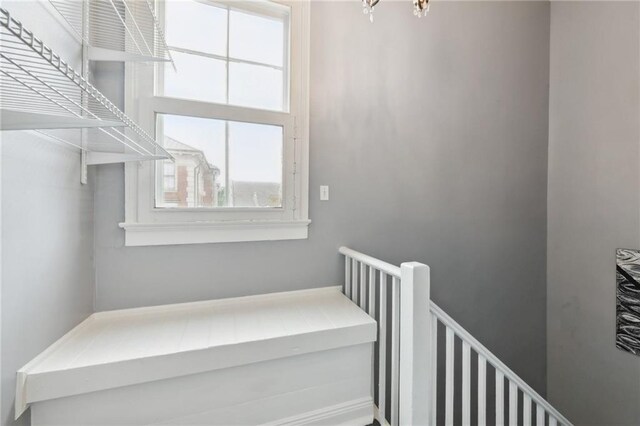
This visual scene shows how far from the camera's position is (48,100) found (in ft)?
2.28

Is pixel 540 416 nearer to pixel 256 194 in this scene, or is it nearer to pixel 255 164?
pixel 256 194

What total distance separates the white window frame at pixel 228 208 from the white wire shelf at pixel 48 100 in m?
0.20

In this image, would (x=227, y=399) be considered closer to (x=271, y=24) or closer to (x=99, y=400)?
(x=99, y=400)

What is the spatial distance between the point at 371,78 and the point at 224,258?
1.40 meters

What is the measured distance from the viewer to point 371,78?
1855mm

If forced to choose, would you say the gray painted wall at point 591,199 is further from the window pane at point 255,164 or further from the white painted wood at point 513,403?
the window pane at point 255,164

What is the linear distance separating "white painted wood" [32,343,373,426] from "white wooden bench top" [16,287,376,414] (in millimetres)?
45

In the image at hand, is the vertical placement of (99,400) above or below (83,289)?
below

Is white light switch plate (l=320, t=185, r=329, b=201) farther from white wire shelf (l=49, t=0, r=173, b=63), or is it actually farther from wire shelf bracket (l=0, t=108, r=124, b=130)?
wire shelf bracket (l=0, t=108, r=124, b=130)

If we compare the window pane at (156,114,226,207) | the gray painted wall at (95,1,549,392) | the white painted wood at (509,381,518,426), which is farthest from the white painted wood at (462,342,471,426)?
the window pane at (156,114,226,207)

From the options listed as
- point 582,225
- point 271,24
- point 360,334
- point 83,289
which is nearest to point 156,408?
point 83,289

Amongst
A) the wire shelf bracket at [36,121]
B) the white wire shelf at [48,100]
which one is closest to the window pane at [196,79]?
the white wire shelf at [48,100]

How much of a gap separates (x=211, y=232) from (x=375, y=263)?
845 mm

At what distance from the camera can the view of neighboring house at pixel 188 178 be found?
150cm
